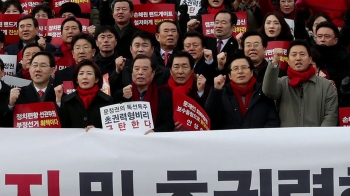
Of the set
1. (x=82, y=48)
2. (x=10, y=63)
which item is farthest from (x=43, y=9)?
(x=82, y=48)

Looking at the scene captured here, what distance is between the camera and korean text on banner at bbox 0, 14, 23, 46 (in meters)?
15.9

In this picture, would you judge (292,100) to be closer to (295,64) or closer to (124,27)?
(295,64)

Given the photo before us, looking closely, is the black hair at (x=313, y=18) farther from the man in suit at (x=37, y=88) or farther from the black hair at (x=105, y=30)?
the man in suit at (x=37, y=88)

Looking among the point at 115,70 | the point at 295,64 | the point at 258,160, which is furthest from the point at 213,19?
the point at 258,160

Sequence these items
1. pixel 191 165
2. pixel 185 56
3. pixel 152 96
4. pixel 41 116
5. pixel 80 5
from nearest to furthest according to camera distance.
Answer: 1. pixel 191 165
2. pixel 41 116
3. pixel 152 96
4. pixel 185 56
5. pixel 80 5

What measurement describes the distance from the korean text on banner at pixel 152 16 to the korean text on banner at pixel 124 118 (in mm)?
4141

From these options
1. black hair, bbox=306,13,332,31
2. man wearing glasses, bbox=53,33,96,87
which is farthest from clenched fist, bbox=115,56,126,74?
black hair, bbox=306,13,332,31

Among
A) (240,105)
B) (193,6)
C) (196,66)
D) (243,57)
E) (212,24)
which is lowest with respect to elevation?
(240,105)

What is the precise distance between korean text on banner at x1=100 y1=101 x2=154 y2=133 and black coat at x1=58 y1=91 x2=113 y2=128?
25.6 inches

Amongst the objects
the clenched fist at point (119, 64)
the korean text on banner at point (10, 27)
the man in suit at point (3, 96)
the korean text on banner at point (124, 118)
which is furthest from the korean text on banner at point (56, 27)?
the korean text on banner at point (124, 118)

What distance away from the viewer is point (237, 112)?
1220cm

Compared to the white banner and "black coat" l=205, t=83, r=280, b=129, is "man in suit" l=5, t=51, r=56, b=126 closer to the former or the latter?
the white banner

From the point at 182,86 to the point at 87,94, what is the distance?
112cm

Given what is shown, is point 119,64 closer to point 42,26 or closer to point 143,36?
point 143,36
